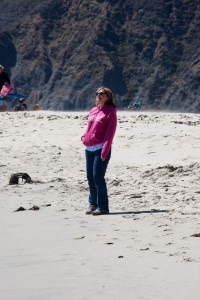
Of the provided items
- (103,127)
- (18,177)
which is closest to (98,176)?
(103,127)

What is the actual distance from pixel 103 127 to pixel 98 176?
54 cm

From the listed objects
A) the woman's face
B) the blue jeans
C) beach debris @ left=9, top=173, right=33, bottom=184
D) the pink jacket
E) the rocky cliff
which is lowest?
beach debris @ left=9, top=173, right=33, bottom=184

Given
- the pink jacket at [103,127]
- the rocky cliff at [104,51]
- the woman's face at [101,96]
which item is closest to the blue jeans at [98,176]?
the pink jacket at [103,127]

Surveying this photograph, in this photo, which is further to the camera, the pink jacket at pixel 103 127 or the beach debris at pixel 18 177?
the beach debris at pixel 18 177

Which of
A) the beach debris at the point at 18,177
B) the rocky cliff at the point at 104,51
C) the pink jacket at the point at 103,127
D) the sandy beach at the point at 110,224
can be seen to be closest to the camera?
the sandy beach at the point at 110,224

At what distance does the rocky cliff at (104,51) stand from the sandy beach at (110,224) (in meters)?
63.6

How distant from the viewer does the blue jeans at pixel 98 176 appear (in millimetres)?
8312

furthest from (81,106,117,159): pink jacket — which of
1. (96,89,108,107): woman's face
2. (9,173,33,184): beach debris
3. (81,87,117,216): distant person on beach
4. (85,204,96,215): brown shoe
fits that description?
(9,173,33,184): beach debris

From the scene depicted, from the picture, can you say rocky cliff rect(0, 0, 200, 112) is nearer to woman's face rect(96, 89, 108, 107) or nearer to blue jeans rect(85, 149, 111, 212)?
blue jeans rect(85, 149, 111, 212)

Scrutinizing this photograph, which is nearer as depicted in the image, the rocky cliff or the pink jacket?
the pink jacket

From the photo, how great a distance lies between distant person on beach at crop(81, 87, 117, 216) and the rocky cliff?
69.7 m

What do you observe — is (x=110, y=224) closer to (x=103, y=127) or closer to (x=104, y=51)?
(x=103, y=127)

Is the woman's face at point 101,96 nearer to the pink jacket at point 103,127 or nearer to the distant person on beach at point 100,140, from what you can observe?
the distant person on beach at point 100,140

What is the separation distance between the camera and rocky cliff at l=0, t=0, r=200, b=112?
81.1m
